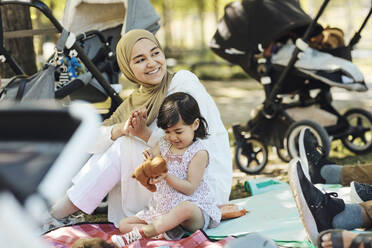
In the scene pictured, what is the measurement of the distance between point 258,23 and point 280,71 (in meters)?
0.44

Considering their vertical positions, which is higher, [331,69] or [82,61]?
[82,61]

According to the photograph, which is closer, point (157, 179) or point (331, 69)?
point (157, 179)

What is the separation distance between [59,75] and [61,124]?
276 cm

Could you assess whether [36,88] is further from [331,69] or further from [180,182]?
[331,69]

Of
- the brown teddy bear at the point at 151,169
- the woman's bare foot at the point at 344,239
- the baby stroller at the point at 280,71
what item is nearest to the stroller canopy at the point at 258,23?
the baby stroller at the point at 280,71

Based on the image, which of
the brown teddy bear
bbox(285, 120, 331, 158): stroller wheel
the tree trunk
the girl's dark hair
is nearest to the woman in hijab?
the girl's dark hair

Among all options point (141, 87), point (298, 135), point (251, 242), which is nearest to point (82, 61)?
point (141, 87)

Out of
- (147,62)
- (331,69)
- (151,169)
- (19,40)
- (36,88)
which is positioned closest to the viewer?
(151,169)

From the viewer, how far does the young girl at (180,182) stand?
2789 mm

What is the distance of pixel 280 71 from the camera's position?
15.3 ft

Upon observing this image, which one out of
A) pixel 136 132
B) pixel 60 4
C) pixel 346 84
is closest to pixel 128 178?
pixel 136 132

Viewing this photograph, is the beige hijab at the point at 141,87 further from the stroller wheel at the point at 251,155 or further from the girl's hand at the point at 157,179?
the stroller wheel at the point at 251,155

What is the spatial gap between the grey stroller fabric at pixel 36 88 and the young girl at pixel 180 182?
93 cm

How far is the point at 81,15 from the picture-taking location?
4516 mm
